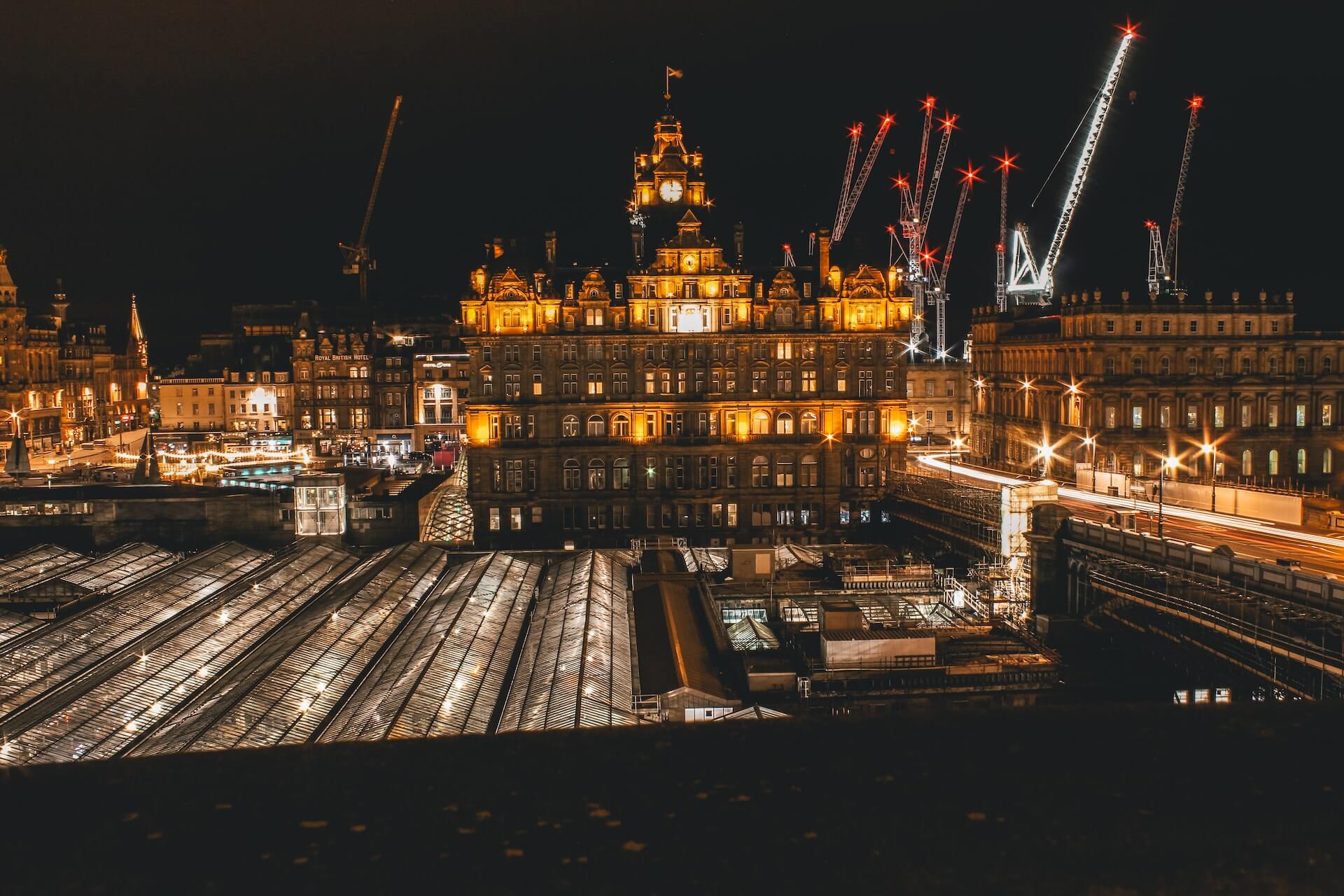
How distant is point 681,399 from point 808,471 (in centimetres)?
944

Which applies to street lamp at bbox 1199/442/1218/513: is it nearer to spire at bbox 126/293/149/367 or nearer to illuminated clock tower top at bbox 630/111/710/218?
illuminated clock tower top at bbox 630/111/710/218

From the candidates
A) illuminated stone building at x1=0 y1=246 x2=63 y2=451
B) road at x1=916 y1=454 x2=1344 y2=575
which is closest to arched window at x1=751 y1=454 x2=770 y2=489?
road at x1=916 y1=454 x2=1344 y2=575

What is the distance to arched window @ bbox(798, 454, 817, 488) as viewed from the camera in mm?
76875

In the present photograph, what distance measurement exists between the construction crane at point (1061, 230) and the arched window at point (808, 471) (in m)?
72.1

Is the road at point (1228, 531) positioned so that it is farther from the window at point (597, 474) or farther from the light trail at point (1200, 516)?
the window at point (597, 474)

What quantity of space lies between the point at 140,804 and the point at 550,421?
69570mm

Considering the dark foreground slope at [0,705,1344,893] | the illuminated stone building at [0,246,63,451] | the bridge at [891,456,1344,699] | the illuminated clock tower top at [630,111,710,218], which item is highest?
the illuminated clock tower top at [630,111,710,218]

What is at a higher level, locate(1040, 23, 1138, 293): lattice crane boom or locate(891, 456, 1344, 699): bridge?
locate(1040, 23, 1138, 293): lattice crane boom

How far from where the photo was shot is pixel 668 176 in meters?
83.8

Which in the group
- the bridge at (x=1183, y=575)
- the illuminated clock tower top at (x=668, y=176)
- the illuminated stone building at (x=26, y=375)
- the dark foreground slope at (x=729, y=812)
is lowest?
the bridge at (x=1183, y=575)

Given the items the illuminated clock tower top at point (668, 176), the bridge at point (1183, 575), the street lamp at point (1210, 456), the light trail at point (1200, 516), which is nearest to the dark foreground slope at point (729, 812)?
the bridge at point (1183, 575)

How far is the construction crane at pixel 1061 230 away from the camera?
130125 mm

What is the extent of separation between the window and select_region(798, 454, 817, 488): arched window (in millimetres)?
12601

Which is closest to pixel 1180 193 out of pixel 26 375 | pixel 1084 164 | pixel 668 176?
pixel 1084 164
